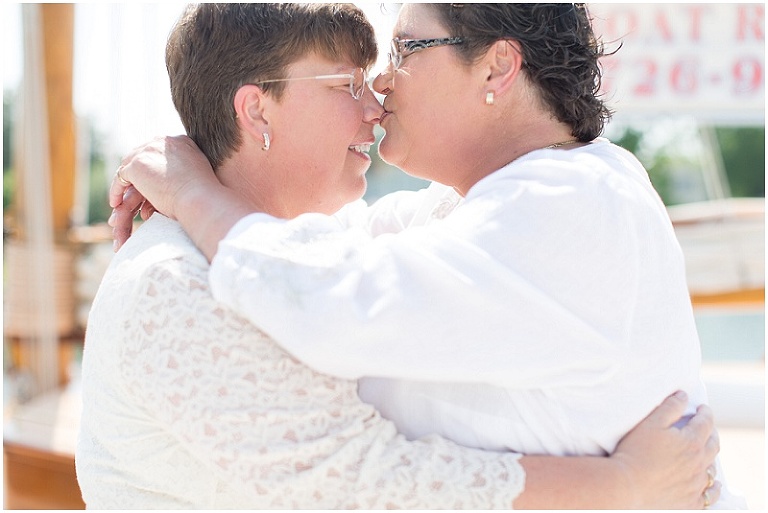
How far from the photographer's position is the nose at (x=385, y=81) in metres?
2.05

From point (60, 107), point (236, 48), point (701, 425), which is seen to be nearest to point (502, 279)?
point (701, 425)

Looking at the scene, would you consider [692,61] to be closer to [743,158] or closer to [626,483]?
[626,483]

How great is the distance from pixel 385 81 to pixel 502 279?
0.80 meters

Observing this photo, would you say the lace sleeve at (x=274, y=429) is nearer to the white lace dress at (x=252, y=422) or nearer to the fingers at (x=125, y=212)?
the white lace dress at (x=252, y=422)

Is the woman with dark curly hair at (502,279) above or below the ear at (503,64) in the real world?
below

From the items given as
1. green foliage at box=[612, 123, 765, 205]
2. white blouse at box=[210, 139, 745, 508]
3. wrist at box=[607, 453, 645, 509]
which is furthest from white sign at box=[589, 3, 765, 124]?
green foliage at box=[612, 123, 765, 205]

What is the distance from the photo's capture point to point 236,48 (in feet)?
6.17

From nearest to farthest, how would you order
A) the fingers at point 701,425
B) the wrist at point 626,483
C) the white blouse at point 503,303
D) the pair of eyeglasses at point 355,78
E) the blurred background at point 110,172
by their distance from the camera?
the white blouse at point 503,303
the wrist at point 626,483
the fingers at point 701,425
the pair of eyeglasses at point 355,78
the blurred background at point 110,172

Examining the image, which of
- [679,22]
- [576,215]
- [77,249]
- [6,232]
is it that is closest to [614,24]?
[679,22]

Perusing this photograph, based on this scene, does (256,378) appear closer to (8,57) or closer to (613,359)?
(613,359)

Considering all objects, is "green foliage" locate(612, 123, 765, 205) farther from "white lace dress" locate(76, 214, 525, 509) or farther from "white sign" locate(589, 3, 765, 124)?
"white lace dress" locate(76, 214, 525, 509)

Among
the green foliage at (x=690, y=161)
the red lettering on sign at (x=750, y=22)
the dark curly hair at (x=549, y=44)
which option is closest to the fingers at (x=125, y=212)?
the dark curly hair at (x=549, y=44)

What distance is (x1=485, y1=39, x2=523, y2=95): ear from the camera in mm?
1822

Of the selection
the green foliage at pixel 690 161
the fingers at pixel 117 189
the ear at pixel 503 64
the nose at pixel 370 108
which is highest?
the ear at pixel 503 64
